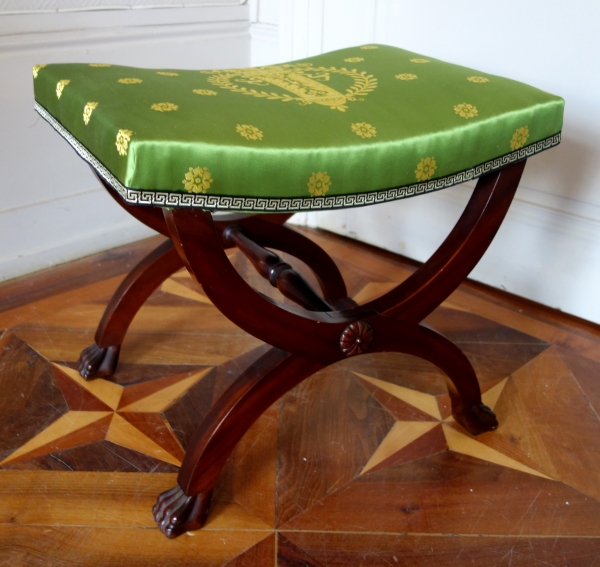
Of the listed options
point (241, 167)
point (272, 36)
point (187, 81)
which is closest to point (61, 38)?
point (272, 36)

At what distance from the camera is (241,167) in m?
0.52

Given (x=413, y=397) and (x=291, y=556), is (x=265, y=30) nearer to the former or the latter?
(x=413, y=397)

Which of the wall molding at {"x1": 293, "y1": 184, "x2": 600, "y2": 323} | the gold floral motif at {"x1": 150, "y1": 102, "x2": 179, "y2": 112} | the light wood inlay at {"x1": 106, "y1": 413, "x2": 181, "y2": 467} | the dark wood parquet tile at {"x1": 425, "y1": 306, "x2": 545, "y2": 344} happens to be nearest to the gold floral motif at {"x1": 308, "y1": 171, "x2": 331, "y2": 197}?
the gold floral motif at {"x1": 150, "y1": 102, "x2": 179, "y2": 112}

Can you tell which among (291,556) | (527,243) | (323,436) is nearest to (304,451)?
(323,436)

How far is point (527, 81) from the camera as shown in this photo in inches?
41.4

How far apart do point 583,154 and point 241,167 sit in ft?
2.41

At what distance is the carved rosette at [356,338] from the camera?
68 centimetres

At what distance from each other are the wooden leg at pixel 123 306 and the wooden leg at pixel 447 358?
31cm

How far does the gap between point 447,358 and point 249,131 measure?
15.3 inches

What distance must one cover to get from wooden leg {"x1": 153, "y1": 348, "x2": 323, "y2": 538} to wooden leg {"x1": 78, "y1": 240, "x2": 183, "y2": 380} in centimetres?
26

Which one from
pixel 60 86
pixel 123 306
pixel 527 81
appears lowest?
pixel 123 306

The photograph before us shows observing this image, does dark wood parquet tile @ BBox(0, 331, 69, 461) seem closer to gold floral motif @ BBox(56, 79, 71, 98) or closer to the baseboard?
the baseboard

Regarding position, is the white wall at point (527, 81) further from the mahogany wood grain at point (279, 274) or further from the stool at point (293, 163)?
the mahogany wood grain at point (279, 274)

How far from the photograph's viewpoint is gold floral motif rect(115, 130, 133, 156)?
0.50 meters
